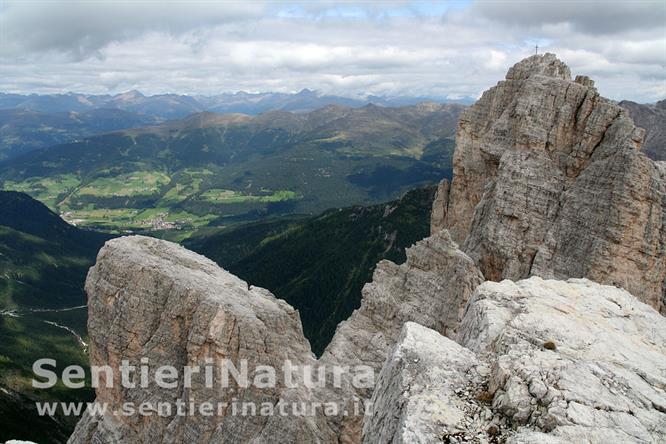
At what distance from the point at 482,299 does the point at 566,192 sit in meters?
→ 31.0

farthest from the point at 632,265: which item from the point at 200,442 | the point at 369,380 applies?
the point at 200,442

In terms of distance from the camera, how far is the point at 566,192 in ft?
166

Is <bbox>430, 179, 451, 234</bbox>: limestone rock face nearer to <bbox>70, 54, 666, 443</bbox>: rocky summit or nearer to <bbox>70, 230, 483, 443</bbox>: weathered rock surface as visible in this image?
<bbox>70, 54, 666, 443</bbox>: rocky summit

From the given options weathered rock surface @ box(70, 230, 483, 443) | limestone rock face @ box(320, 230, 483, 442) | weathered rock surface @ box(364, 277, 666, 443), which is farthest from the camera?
limestone rock face @ box(320, 230, 483, 442)

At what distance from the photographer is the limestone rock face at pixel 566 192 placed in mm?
45562

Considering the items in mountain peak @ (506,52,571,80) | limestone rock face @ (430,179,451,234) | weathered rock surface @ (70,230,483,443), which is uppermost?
mountain peak @ (506,52,571,80)

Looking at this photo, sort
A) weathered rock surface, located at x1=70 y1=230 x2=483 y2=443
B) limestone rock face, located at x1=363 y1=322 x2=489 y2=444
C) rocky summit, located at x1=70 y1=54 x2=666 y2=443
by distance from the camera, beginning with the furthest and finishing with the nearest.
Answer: weathered rock surface, located at x1=70 y1=230 x2=483 y2=443 < rocky summit, located at x1=70 y1=54 x2=666 y2=443 < limestone rock face, located at x1=363 y1=322 x2=489 y2=444

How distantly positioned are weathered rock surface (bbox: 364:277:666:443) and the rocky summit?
0.13 metres

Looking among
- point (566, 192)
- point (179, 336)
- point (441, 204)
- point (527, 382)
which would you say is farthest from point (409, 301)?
point (527, 382)

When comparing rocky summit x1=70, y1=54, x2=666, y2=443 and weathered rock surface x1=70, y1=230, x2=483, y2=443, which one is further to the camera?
weathered rock surface x1=70, y1=230, x2=483, y2=443

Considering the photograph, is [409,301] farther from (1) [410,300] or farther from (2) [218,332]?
(2) [218,332]

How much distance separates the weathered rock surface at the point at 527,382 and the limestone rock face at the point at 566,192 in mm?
24229

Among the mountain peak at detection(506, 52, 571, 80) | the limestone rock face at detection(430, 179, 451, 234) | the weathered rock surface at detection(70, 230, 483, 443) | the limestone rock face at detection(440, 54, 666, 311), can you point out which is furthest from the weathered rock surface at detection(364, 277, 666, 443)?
the limestone rock face at detection(430, 179, 451, 234)

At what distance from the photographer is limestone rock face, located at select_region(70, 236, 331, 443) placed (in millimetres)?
41312
